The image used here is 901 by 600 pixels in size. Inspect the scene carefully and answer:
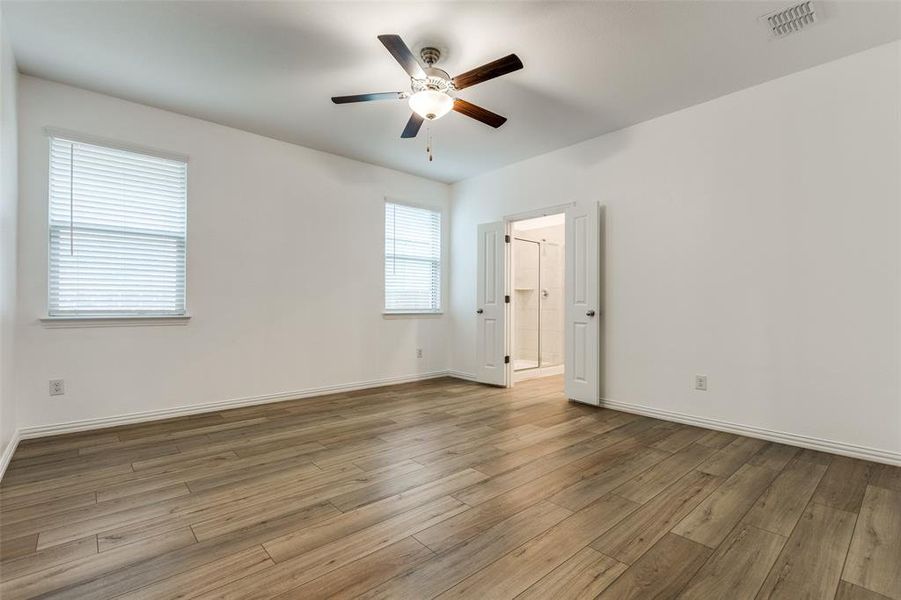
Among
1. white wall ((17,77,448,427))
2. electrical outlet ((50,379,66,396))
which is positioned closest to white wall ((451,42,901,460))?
white wall ((17,77,448,427))

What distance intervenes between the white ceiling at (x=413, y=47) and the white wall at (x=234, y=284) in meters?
0.34

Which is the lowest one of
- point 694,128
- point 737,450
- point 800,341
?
point 737,450

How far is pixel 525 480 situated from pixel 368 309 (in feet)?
10.3

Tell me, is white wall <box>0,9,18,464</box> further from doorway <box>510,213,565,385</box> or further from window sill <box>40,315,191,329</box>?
doorway <box>510,213,565,385</box>

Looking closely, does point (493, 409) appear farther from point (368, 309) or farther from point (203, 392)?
point (203, 392)

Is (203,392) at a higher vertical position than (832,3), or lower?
lower

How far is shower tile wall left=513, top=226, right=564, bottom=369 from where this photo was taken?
6418mm

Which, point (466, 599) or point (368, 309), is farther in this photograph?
point (368, 309)

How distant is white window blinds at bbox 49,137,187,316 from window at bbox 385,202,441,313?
2.26m

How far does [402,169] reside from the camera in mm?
5289

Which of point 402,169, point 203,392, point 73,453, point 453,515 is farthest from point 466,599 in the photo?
point 402,169

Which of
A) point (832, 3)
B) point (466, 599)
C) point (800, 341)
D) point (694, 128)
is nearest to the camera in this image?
point (466, 599)

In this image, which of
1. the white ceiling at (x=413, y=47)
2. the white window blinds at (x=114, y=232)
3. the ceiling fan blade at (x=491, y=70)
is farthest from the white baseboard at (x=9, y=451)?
the ceiling fan blade at (x=491, y=70)

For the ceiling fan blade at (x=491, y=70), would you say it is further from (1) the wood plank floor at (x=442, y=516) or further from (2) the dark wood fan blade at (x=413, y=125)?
(1) the wood plank floor at (x=442, y=516)
